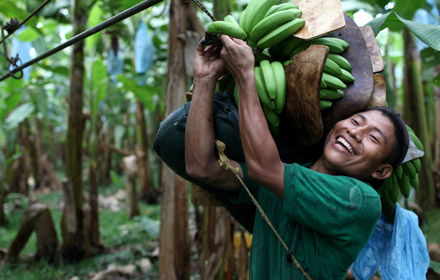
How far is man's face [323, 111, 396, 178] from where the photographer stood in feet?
3.44

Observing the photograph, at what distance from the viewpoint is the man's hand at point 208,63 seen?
1071 millimetres

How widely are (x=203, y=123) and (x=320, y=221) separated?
1.39 feet

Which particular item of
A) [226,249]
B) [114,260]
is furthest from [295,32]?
[114,260]

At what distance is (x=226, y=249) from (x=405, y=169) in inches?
55.5

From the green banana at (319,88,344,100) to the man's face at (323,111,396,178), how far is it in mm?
83

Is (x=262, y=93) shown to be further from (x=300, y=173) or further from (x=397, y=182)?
(x=397, y=182)

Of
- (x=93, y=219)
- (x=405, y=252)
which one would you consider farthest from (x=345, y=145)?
(x=93, y=219)

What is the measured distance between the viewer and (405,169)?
1324mm

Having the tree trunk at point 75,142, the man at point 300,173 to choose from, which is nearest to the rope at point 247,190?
the man at point 300,173

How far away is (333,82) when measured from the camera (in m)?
1.02

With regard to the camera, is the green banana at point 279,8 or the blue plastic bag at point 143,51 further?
the blue plastic bag at point 143,51

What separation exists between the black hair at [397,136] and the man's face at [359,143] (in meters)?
0.01

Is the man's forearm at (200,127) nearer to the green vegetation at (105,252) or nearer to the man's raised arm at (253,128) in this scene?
the man's raised arm at (253,128)

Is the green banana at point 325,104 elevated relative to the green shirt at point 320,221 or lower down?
elevated
